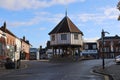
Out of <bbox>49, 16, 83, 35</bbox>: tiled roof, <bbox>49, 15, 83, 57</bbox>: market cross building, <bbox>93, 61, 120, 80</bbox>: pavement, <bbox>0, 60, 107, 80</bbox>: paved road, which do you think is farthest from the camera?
<bbox>49, 16, 83, 35</bbox>: tiled roof

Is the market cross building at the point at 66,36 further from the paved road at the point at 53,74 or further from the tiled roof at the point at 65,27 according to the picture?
the paved road at the point at 53,74

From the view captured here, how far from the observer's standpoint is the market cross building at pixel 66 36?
8381 centimetres

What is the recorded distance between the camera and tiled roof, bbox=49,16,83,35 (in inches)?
3310

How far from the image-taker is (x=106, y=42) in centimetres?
15650

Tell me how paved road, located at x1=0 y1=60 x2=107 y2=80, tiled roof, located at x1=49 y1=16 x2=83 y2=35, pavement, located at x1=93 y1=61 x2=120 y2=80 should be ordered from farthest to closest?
tiled roof, located at x1=49 y1=16 x2=83 y2=35 → paved road, located at x1=0 y1=60 x2=107 y2=80 → pavement, located at x1=93 y1=61 x2=120 y2=80

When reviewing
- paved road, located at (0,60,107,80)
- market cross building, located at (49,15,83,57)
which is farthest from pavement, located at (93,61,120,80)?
market cross building, located at (49,15,83,57)

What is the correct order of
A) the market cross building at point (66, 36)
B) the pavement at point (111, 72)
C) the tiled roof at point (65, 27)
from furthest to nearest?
the tiled roof at point (65, 27)
the market cross building at point (66, 36)
the pavement at point (111, 72)

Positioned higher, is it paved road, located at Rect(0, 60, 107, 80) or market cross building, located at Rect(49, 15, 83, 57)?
market cross building, located at Rect(49, 15, 83, 57)

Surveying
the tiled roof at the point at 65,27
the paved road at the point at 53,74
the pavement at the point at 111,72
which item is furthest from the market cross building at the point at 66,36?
the pavement at the point at 111,72

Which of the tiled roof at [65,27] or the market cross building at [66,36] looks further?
the tiled roof at [65,27]

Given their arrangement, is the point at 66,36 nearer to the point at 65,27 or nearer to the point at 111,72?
the point at 65,27

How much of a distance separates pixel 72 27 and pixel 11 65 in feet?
128

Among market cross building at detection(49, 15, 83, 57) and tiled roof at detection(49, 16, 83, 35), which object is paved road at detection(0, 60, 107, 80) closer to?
market cross building at detection(49, 15, 83, 57)

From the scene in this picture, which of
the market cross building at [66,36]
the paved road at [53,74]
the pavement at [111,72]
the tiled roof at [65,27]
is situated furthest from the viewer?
the tiled roof at [65,27]
